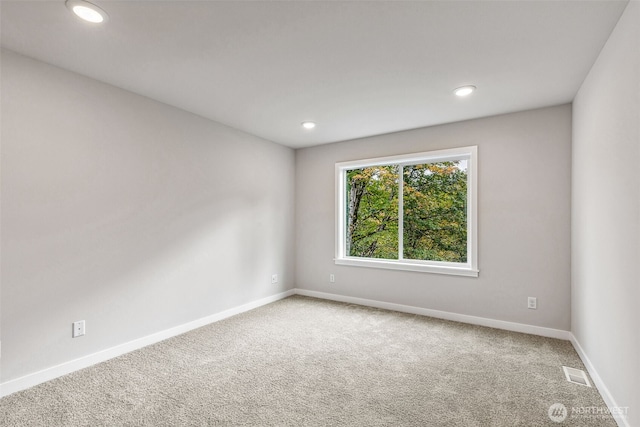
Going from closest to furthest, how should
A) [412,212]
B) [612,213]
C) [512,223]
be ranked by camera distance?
[612,213]
[512,223]
[412,212]

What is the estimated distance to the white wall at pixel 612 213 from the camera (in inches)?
63.2

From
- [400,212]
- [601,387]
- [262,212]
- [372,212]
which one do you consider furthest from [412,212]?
[601,387]

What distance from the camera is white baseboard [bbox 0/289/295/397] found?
215 cm

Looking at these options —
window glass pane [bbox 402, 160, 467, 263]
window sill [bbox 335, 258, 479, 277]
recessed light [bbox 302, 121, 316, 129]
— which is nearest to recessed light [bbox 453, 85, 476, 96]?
window glass pane [bbox 402, 160, 467, 263]

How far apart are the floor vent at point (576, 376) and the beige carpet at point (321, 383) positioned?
0.19 ft

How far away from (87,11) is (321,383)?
2.75 m

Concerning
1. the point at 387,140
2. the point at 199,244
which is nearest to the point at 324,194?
the point at 387,140

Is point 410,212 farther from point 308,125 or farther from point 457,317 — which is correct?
point 308,125

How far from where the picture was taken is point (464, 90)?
9.09 ft

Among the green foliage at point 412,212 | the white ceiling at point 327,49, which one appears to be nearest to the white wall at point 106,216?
the white ceiling at point 327,49

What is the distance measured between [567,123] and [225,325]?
4.11m

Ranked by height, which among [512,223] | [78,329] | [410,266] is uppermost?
[512,223]

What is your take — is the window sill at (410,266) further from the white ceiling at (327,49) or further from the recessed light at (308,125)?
the recessed light at (308,125)

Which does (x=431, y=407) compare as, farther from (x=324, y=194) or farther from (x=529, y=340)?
(x=324, y=194)
